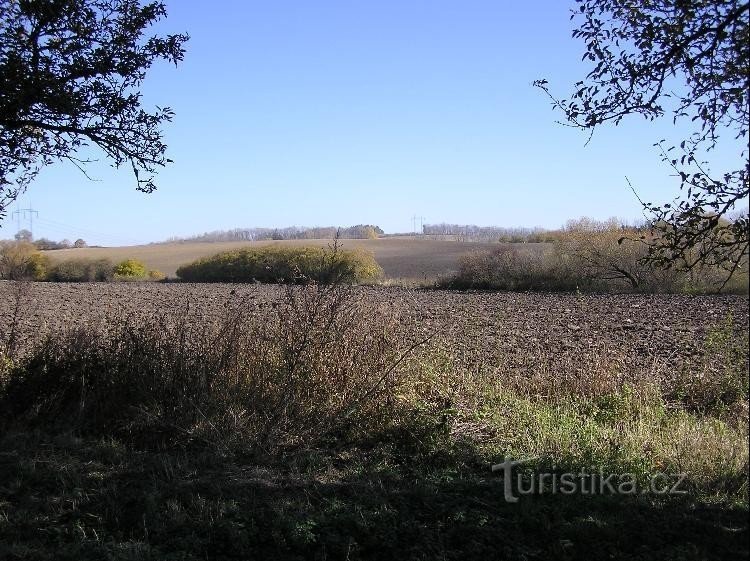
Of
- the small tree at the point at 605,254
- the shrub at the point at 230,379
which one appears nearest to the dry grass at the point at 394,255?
the small tree at the point at 605,254

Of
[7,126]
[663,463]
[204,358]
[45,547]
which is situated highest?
[7,126]

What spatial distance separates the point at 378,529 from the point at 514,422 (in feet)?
8.47

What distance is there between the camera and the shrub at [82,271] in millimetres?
47188

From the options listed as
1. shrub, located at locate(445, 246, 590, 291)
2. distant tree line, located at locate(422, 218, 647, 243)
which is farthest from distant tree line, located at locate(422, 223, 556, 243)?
shrub, located at locate(445, 246, 590, 291)

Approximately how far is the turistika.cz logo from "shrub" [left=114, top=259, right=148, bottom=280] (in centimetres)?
4578

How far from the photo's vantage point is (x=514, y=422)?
6.49 meters

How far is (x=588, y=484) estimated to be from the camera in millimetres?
4758

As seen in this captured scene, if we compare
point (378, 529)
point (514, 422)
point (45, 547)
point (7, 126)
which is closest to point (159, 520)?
point (45, 547)

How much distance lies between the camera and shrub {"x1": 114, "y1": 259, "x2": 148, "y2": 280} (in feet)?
155

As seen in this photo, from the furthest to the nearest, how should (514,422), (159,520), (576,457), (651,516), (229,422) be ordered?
(514,422) → (229,422) → (576,457) → (159,520) → (651,516)

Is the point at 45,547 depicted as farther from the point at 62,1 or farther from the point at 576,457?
the point at 62,1

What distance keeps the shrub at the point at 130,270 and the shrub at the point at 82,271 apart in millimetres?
583

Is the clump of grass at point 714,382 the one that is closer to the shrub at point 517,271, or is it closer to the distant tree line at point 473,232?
the shrub at point 517,271

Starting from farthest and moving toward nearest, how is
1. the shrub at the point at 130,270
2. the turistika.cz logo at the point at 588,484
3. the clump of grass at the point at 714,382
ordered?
the shrub at the point at 130,270 → the clump of grass at the point at 714,382 → the turistika.cz logo at the point at 588,484
